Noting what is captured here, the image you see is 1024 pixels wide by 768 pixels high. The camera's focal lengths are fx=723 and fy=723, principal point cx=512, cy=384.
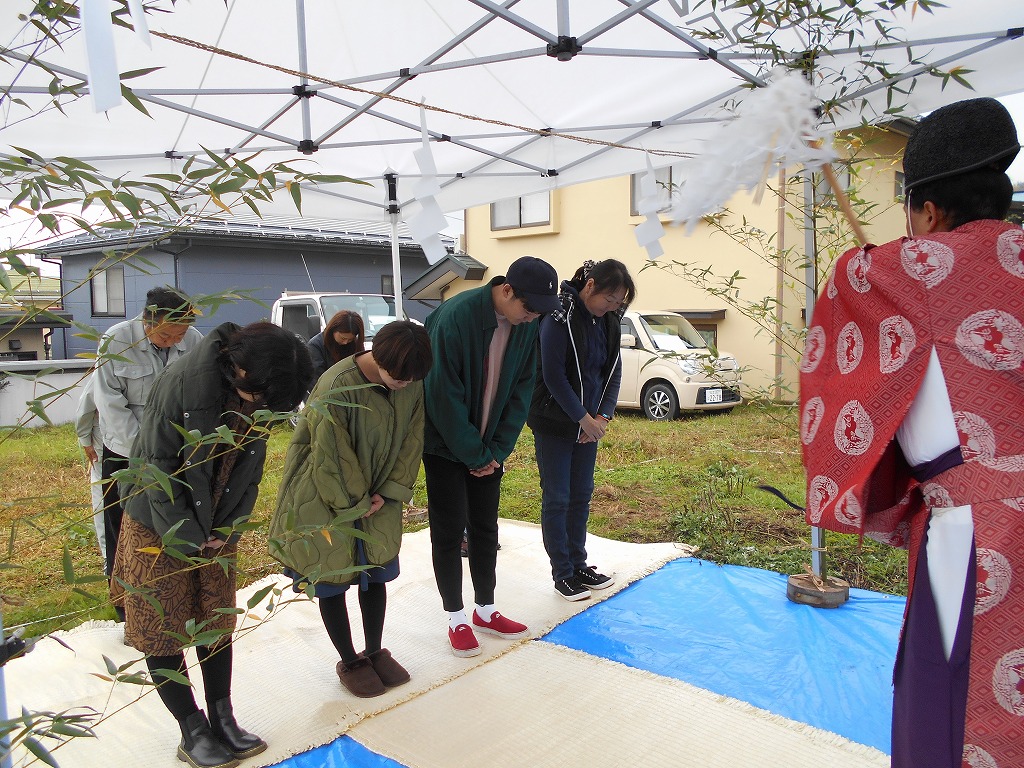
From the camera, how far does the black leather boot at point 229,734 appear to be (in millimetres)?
2105

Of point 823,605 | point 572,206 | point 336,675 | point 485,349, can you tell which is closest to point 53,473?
point 336,675

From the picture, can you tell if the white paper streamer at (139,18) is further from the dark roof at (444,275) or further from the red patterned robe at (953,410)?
the dark roof at (444,275)

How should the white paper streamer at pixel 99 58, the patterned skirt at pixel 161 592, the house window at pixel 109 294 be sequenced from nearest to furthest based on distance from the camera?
the white paper streamer at pixel 99 58
the patterned skirt at pixel 161 592
the house window at pixel 109 294

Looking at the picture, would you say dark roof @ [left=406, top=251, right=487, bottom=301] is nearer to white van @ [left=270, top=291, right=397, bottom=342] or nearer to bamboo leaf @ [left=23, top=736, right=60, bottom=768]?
white van @ [left=270, top=291, right=397, bottom=342]

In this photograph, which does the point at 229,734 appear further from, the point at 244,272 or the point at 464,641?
the point at 244,272

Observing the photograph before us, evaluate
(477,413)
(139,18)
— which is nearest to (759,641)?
(477,413)

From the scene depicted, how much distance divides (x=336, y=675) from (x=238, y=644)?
469 millimetres

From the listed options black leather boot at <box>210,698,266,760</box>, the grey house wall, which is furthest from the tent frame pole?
the grey house wall

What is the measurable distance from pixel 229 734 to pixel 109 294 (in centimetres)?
1324

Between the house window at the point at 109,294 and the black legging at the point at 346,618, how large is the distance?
40.7 ft

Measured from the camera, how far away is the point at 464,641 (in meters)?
2.75

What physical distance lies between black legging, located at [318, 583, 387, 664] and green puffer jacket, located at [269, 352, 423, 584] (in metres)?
0.12

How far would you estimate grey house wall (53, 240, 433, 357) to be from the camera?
474 inches

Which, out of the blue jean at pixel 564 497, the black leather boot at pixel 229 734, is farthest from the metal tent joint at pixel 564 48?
the black leather boot at pixel 229 734
